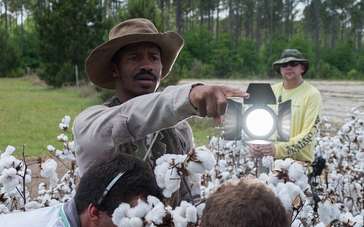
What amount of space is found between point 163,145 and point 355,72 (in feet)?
139

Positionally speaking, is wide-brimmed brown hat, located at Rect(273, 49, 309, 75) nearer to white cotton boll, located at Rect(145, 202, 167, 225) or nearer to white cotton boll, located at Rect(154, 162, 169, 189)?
white cotton boll, located at Rect(154, 162, 169, 189)

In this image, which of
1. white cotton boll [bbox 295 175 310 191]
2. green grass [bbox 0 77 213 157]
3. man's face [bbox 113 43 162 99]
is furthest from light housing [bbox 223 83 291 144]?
green grass [bbox 0 77 213 157]

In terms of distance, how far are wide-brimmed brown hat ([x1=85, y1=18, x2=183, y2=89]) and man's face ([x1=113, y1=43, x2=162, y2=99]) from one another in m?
0.02

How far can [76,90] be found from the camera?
26562mm

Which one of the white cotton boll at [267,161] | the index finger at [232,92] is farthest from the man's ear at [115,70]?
the white cotton boll at [267,161]

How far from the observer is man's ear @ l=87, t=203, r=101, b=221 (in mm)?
1693

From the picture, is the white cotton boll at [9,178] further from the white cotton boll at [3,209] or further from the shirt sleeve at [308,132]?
the shirt sleeve at [308,132]

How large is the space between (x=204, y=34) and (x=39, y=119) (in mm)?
33342

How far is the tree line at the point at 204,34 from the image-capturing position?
2948 centimetres

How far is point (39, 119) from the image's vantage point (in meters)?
16.1

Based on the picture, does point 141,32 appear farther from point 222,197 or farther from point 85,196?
point 222,197

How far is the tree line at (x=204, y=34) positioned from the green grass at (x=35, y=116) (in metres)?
3.20

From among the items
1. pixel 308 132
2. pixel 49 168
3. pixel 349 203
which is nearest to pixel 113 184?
pixel 49 168

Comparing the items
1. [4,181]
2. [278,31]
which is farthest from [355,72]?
[4,181]
